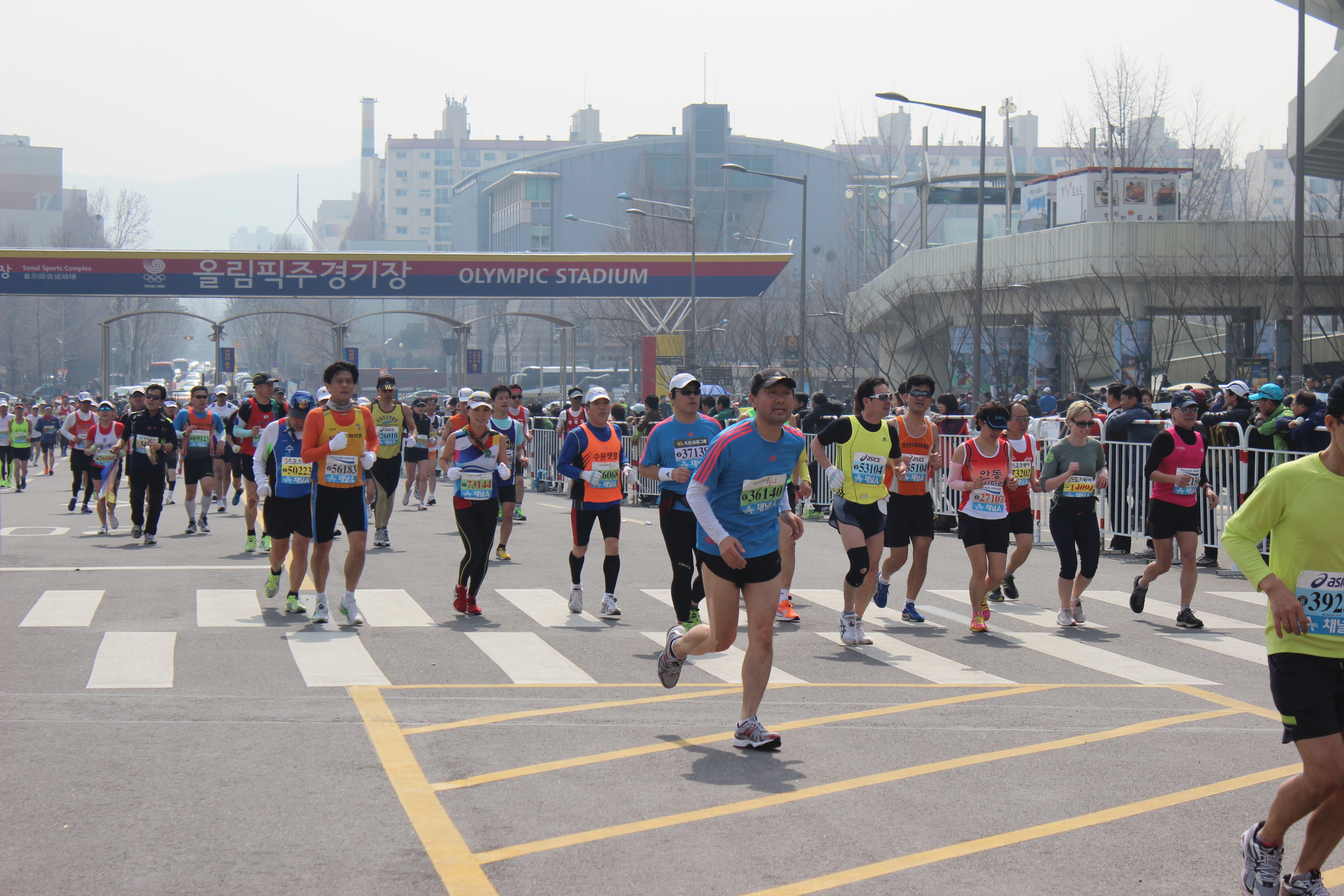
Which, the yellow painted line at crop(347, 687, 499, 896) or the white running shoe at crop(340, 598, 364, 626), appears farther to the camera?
the white running shoe at crop(340, 598, 364, 626)

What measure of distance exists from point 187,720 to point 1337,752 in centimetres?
567

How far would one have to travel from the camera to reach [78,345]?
93375 millimetres

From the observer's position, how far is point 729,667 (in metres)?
9.38

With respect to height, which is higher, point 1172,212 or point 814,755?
point 1172,212

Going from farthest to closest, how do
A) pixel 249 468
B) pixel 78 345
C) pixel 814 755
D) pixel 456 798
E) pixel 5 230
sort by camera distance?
pixel 5 230, pixel 78 345, pixel 249 468, pixel 814 755, pixel 456 798

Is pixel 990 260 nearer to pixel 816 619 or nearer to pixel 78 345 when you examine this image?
pixel 816 619

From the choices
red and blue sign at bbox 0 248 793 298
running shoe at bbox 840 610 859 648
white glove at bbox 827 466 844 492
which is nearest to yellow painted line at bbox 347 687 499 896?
white glove at bbox 827 466 844 492

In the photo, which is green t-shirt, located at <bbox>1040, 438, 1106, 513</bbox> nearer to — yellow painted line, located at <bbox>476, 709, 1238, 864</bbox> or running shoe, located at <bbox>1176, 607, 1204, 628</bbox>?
running shoe, located at <bbox>1176, 607, 1204, 628</bbox>

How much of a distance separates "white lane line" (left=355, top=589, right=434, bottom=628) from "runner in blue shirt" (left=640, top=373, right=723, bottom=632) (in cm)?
228

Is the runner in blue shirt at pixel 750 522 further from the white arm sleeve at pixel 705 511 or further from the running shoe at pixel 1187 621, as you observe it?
the running shoe at pixel 1187 621

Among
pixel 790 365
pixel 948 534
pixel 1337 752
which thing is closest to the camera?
pixel 1337 752

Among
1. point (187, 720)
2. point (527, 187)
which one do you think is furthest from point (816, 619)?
point (527, 187)

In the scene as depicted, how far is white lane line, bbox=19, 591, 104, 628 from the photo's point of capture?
35.6 feet

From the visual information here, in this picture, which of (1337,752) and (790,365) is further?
(790,365)
